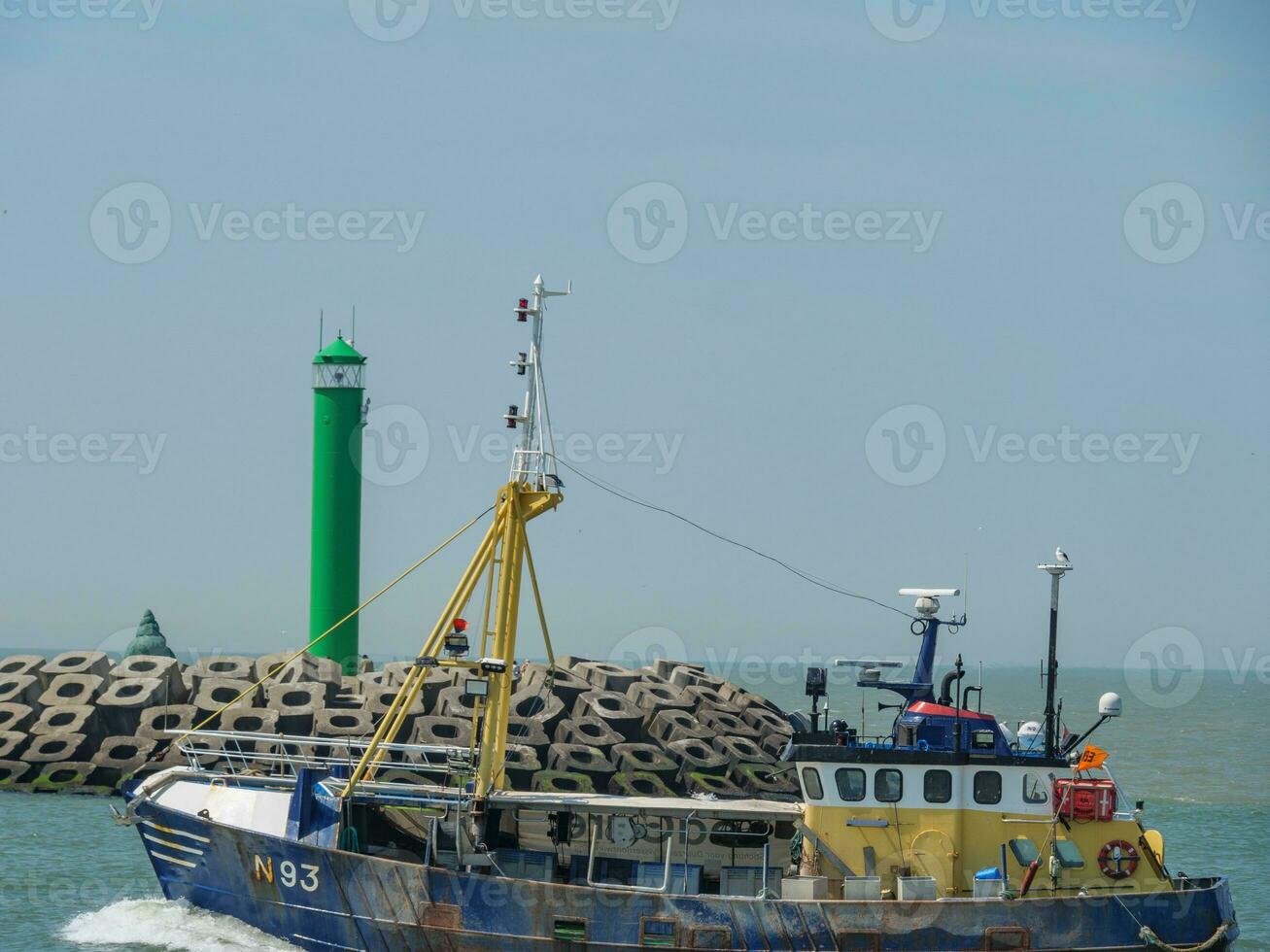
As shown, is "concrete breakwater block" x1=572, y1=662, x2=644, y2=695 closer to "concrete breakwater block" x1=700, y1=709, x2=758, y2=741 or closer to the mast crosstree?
"concrete breakwater block" x1=700, y1=709, x2=758, y2=741

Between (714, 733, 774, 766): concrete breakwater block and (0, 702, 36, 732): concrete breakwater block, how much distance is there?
17291 mm

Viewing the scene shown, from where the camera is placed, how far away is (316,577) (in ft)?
144

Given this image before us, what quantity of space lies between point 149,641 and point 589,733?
2183cm

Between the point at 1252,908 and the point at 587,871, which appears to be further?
the point at 1252,908

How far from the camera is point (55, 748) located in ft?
138

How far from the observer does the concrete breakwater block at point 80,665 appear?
45.9m

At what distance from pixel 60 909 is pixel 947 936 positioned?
15118mm

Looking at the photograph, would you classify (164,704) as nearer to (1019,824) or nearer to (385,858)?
(385,858)

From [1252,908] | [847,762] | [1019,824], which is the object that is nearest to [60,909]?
[847,762]

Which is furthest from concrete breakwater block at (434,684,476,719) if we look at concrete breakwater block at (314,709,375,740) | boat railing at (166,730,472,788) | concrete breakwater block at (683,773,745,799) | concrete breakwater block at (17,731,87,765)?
concrete breakwater block at (17,731,87,765)

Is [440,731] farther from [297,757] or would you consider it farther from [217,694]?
[297,757]

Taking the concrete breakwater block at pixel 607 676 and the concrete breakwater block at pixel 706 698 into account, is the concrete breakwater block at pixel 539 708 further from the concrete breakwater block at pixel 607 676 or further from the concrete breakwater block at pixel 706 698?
the concrete breakwater block at pixel 706 698

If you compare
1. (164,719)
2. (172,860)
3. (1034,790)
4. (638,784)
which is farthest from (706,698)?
(1034,790)

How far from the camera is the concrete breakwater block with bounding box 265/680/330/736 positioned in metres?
40.8
